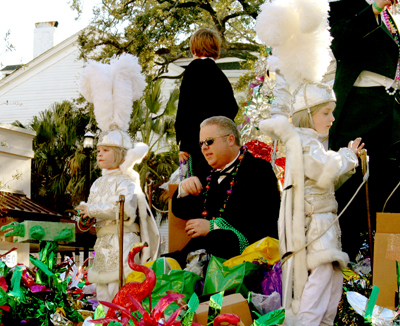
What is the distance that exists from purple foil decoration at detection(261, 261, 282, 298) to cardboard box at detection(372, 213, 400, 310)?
598mm

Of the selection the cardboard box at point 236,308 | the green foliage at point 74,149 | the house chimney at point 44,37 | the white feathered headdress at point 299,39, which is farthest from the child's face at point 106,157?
the house chimney at point 44,37

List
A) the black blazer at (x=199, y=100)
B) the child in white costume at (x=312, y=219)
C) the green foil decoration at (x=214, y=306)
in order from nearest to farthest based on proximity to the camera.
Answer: the green foil decoration at (x=214, y=306)
the child in white costume at (x=312, y=219)
the black blazer at (x=199, y=100)

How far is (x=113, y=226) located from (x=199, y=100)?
1358 mm

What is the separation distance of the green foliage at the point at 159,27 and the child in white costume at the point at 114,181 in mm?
10169

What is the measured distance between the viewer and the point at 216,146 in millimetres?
4082

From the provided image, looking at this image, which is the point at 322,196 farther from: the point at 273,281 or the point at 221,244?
the point at 221,244

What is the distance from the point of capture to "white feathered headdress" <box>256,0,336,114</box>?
11.9 ft

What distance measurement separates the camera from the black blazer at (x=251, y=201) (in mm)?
3998

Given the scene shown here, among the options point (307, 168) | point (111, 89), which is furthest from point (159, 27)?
point (307, 168)

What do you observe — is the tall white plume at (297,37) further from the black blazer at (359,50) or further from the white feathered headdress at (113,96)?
the white feathered headdress at (113,96)

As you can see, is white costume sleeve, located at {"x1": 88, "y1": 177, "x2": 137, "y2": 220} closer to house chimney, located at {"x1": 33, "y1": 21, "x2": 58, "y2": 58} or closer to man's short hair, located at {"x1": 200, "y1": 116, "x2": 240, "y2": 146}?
man's short hair, located at {"x1": 200, "y1": 116, "x2": 240, "y2": 146}

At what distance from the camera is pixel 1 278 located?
8.59 feet

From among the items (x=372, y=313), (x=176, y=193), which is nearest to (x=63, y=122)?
(x=176, y=193)

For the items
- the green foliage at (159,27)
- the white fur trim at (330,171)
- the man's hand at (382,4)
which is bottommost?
the white fur trim at (330,171)
